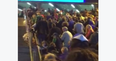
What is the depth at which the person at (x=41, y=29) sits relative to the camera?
2.69 metres

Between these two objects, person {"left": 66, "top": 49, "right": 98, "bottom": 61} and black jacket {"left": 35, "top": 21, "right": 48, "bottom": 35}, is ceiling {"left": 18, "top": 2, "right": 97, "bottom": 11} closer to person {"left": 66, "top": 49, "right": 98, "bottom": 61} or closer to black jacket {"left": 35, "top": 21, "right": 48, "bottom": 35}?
black jacket {"left": 35, "top": 21, "right": 48, "bottom": 35}

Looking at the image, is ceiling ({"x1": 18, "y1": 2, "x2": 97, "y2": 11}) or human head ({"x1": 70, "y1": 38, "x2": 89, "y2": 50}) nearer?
ceiling ({"x1": 18, "y1": 2, "x2": 97, "y2": 11})

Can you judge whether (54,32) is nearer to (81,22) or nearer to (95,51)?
(81,22)

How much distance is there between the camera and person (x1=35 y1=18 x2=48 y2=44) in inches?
106

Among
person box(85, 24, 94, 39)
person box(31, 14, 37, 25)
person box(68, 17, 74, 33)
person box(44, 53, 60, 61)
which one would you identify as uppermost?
person box(31, 14, 37, 25)

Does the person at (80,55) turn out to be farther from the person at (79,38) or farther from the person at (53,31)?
the person at (53,31)

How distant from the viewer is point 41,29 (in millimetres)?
2705

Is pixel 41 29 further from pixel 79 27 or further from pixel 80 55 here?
pixel 80 55

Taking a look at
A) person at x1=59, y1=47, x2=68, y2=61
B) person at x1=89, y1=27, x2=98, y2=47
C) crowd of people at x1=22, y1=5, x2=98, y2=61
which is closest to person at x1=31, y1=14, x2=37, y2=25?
crowd of people at x1=22, y1=5, x2=98, y2=61

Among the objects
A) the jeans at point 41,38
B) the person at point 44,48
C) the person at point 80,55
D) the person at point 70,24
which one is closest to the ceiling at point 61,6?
the person at point 70,24
